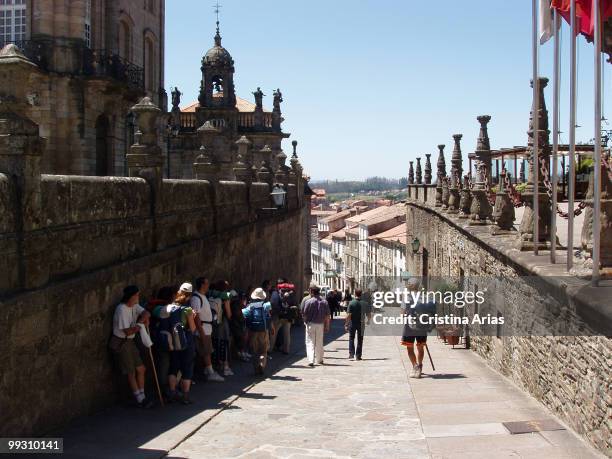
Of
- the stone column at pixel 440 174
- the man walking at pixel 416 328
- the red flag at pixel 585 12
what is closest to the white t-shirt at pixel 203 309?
the man walking at pixel 416 328

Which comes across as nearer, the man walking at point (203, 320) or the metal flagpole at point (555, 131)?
the metal flagpole at point (555, 131)

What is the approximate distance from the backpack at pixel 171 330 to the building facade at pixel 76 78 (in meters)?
10.2

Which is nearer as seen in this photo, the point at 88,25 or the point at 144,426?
the point at 144,426

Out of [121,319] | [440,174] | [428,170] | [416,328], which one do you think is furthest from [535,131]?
[428,170]

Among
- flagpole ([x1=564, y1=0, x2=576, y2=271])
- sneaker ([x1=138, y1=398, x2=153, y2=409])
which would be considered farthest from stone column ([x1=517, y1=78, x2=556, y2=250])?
sneaker ([x1=138, y1=398, x2=153, y2=409])

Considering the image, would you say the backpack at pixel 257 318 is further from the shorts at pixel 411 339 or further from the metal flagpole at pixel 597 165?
the metal flagpole at pixel 597 165

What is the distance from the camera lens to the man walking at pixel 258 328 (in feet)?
37.7

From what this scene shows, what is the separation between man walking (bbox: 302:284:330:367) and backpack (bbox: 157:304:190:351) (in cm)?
444

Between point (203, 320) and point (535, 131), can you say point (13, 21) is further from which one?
point (535, 131)

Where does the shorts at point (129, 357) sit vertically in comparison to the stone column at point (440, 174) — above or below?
below

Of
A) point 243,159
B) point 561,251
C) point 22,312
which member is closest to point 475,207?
point 243,159

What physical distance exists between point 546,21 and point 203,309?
232 inches

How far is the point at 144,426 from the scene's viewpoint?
777 centimetres

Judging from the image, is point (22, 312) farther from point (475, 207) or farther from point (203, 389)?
point (475, 207)
